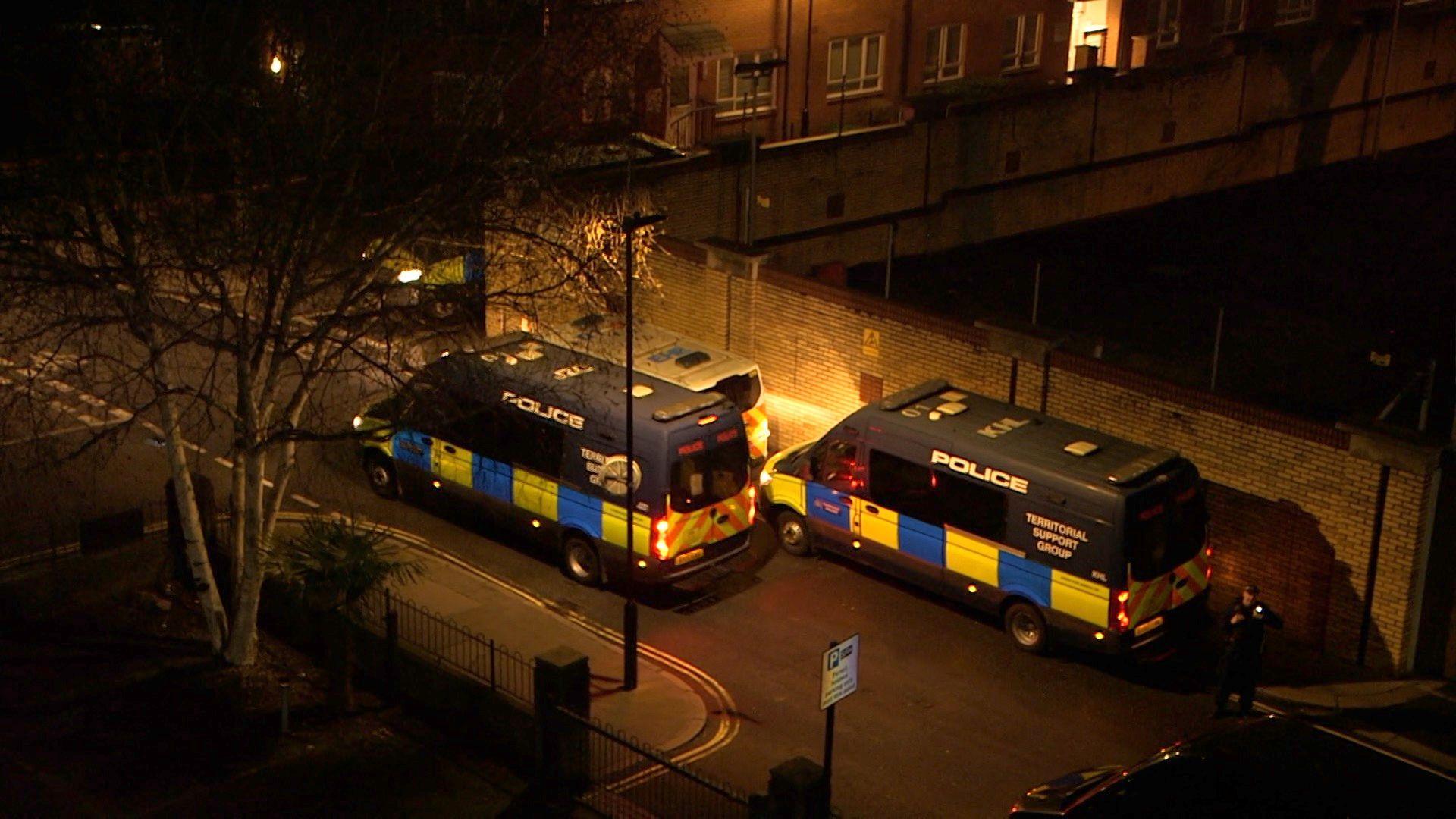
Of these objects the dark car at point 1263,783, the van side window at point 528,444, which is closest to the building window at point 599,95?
the van side window at point 528,444

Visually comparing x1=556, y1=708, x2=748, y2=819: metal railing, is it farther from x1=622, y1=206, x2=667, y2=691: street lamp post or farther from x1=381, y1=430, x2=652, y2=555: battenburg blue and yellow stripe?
x1=381, y1=430, x2=652, y2=555: battenburg blue and yellow stripe

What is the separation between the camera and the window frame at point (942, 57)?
41.8 m

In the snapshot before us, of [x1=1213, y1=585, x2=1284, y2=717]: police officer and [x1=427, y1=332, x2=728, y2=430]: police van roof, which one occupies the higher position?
[x1=427, y1=332, x2=728, y2=430]: police van roof

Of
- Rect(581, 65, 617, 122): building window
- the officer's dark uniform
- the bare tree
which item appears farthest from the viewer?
Rect(581, 65, 617, 122): building window

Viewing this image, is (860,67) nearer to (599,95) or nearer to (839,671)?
(599,95)

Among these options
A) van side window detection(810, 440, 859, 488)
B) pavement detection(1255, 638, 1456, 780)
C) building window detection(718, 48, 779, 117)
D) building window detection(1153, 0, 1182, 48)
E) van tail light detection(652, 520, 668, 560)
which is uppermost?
building window detection(1153, 0, 1182, 48)

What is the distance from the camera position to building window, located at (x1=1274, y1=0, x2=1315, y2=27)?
1972 inches

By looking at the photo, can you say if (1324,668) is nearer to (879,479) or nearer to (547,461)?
(879,479)

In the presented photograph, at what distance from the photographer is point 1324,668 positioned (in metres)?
18.5

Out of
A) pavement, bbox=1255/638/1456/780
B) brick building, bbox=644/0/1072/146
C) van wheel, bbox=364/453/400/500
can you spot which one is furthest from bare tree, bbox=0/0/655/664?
brick building, bbox=644/0/1072/146

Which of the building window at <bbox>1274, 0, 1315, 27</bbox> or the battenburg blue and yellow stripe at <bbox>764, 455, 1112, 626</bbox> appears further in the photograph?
the building window at <bbox>1274, 0, 1315, 27</bbox>

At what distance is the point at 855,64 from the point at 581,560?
23500 mm

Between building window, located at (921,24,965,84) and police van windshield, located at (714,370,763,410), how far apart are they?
69.7 ft

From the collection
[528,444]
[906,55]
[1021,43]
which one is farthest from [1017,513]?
[1021,43]
